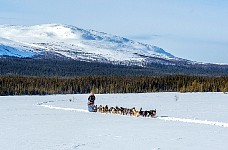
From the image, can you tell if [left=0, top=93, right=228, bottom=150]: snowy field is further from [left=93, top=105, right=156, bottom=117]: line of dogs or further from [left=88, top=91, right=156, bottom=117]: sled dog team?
[left=88, top=91, right=156, bottom=117]: sled dog team

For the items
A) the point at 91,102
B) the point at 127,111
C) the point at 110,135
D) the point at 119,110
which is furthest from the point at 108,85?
the point at 110,135

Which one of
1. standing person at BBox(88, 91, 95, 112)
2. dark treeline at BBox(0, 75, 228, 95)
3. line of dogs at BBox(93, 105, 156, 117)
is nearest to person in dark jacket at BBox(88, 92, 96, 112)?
standing person at BBox(88, 91, 95, 112)

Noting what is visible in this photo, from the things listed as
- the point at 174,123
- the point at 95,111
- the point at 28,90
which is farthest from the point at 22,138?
the point at 28,90

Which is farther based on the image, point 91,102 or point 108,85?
point 108,85

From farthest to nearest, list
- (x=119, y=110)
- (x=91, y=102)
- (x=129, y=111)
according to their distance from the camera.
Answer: (x=91, y=102)
(x=119, y=110)
(x=129, y=111)

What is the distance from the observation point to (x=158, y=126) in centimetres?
2658

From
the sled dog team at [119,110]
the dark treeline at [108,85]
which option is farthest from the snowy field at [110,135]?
the dark treeline at [108,85]

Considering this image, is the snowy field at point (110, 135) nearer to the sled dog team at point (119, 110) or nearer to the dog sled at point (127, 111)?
the dog sled at point (127, 111)

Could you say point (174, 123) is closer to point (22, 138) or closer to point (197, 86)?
point (22, 138)

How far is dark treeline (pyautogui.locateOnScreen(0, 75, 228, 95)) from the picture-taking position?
3664 inches

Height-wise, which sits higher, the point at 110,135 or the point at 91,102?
the point at 91,102

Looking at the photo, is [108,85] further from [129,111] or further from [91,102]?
[129,111]

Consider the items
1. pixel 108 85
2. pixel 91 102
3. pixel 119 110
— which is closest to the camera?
pixel 119 110

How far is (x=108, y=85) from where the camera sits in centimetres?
10650
